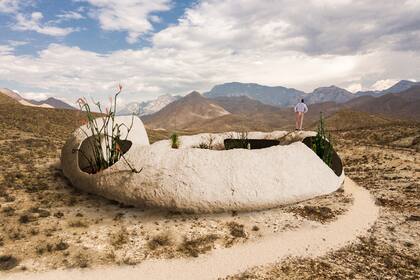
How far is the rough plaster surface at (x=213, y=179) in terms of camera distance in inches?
412

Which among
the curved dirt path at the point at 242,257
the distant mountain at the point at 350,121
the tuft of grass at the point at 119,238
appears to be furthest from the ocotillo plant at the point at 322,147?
the distant mountain at the point at 350,121

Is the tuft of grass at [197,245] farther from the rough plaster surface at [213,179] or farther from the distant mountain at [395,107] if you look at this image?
the distant mountain at [395,107]

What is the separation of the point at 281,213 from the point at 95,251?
18.8 ft

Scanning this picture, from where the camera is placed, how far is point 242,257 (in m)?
8.60

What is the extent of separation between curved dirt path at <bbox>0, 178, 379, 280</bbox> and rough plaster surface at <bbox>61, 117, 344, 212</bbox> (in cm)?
152

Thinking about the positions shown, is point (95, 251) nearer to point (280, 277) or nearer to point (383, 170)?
point (280, 277)

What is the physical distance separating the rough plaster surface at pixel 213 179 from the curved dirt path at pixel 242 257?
152 cm

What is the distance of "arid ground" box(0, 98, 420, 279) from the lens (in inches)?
322

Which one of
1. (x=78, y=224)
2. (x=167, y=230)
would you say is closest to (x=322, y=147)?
(x=167, y=230)

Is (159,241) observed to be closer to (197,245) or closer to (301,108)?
(197,245)

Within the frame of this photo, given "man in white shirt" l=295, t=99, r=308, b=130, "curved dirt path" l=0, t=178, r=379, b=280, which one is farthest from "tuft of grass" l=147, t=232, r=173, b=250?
"man in white shirt" l=295, t=99, r=308, b=130

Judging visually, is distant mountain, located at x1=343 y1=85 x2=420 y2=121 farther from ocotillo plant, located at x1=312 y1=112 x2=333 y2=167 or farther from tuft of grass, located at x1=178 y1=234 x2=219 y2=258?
tuft of grass, located at x1=178 y1=234 x2=219 y2=258

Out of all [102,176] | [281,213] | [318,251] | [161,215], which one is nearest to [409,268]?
[318,251]

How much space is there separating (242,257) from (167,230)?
8.00ft
